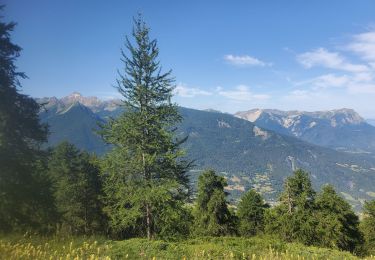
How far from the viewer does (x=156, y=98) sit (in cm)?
2094

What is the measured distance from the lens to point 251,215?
177ft

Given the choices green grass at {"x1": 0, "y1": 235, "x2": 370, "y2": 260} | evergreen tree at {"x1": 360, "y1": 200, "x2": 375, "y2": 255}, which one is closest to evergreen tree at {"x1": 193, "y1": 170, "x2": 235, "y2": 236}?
evergreen tree at {"x1": 360, "y1": 200, "x2": 375, "y2": 255}

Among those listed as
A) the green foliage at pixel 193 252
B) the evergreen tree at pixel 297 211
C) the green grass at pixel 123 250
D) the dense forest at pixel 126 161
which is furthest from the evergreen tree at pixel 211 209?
the green foliage at pixel 193 252

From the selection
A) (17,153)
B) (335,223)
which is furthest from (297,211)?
(17,153)

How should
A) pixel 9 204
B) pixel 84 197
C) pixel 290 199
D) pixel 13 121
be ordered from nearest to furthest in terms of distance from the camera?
pixel 9 204, pixel 13 121, pixel 84 197, pixel 290 199

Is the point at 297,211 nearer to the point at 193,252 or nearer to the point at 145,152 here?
the point at 145,152

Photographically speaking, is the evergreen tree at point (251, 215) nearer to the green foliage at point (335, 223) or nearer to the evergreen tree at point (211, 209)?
the evergreen tree at point (211, 209)

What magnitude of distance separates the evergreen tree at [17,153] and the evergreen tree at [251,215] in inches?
1508

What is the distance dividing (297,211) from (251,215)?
10.7 meters

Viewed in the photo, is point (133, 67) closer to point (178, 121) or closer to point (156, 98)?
point (156, 98)

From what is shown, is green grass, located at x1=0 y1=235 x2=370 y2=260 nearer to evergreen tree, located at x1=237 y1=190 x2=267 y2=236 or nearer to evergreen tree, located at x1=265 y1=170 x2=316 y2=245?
evergreen tree, located at x1=265 y1=170 x2=316 y2=245

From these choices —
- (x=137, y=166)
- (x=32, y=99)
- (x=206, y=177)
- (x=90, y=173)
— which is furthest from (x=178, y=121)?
(x=206, y=177)

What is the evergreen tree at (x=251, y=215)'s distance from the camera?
172 ft

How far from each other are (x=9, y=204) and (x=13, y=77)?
7.45m
